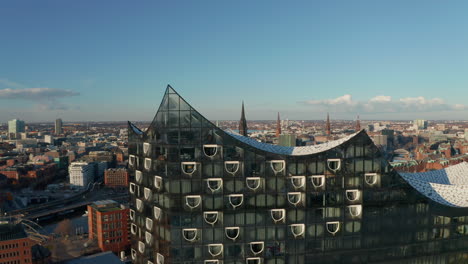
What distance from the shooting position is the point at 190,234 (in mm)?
34375

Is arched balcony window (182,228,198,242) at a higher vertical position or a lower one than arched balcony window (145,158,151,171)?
lower

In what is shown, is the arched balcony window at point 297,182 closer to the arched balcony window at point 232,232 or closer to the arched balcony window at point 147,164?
the arched balcony window at point 232,232

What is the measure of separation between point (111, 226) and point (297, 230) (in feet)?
264

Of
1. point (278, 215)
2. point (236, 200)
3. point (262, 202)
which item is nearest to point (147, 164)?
point (236, 200)

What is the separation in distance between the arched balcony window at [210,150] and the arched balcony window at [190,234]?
269 inches

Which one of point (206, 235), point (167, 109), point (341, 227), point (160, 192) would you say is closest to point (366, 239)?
point (341, 227)

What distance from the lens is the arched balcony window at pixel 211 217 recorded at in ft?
112

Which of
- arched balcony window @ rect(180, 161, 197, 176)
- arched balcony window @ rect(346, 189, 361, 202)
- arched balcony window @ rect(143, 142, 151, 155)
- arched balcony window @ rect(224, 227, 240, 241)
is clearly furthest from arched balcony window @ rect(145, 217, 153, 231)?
arched balcony window @ rect(346, 189, 361, 202)

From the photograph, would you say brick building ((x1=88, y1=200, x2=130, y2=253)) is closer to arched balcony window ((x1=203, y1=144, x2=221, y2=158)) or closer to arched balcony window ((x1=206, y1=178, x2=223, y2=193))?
arched balcony window ((x1=206, y1=178, x2=223, y2=193))

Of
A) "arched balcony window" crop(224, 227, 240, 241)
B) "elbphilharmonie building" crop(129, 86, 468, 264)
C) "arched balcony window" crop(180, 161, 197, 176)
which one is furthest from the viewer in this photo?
"arched balcony window" crop(224, 227, 240, 241)

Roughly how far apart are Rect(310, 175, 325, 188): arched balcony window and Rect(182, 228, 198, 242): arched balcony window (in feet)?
38.4

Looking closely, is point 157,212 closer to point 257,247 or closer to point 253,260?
point 257,247

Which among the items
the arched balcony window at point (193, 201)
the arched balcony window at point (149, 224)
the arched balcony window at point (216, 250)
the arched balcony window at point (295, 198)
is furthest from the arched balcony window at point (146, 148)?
the arched balcony window at point (295, 198)

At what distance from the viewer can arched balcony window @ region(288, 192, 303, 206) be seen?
115 ft
